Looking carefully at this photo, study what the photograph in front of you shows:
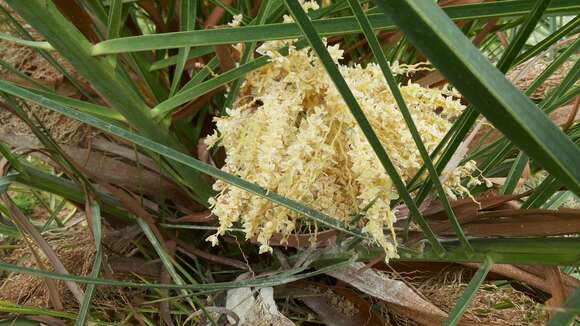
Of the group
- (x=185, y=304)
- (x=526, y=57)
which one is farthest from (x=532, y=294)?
(x=185, y=304)

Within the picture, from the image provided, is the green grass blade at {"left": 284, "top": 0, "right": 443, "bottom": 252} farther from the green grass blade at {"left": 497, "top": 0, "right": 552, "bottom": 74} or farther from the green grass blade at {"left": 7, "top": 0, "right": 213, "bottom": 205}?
the green grass blade at {"left": 7, "top": 0, "right": 213, "bottom": 205}

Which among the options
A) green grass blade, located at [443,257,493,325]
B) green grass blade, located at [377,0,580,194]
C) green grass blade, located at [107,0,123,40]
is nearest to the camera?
green grass blade, located at [377,0,580,194]

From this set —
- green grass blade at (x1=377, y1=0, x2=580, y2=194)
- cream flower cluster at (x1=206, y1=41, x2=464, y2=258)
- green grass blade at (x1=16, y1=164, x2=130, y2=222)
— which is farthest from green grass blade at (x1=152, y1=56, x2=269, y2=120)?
green grass blade at (x1=377, y1=0, x2=580, y2=194)

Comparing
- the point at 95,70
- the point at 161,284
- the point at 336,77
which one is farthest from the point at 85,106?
the point at 336,77

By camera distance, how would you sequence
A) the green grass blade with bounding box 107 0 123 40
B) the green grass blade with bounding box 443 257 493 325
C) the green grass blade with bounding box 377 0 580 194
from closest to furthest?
the green grass blade with bounding box 377 0 580 194 → the green grass blade with bounding box 443 257 493 325 → the green grass blade with bounding box 107 0 123 40

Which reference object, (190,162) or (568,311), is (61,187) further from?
(568,311)

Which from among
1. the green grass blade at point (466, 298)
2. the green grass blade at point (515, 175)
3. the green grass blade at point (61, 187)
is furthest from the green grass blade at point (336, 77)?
the green grass blade at point (61, 187)

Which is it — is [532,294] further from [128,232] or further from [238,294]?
[128,232]

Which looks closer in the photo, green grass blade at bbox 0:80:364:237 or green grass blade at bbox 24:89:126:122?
green grass blade at bbox 0:80:364:237
